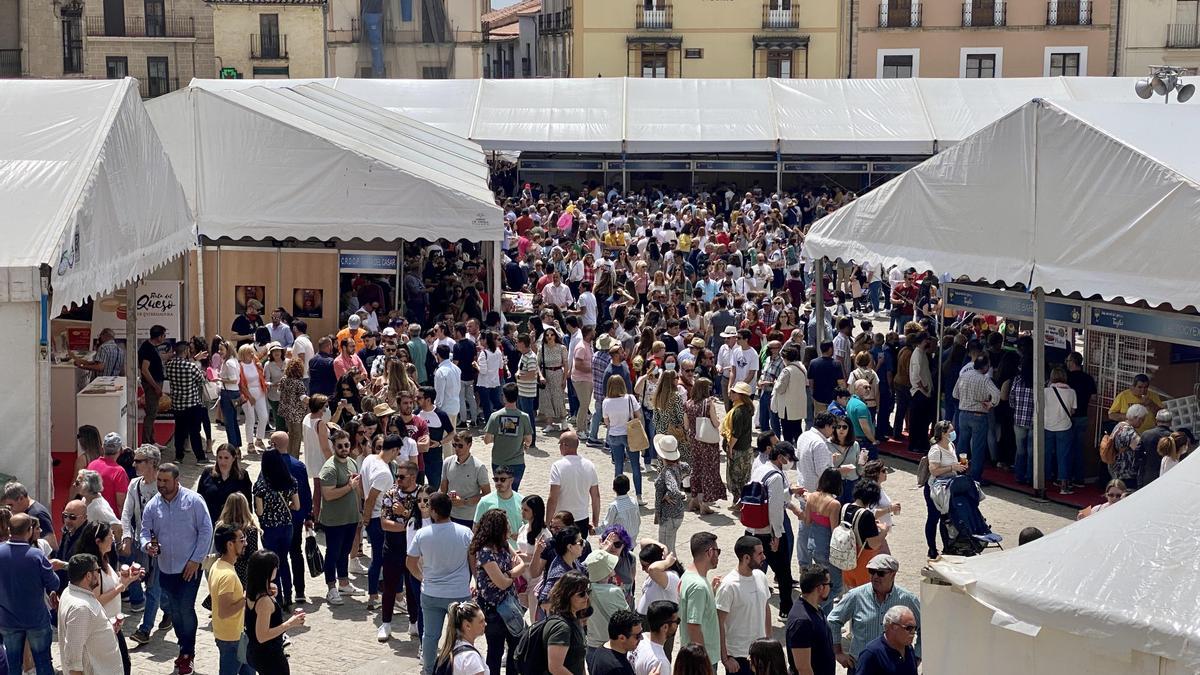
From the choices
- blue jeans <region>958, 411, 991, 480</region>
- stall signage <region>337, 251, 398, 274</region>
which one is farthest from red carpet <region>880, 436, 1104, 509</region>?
stall signage <region>337, 251, 398, 274</region>

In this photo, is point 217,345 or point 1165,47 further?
point 1165,47

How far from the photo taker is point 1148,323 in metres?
13.9

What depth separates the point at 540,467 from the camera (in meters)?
15.7

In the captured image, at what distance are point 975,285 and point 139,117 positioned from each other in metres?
8.49

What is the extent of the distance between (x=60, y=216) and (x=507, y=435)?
3764mm

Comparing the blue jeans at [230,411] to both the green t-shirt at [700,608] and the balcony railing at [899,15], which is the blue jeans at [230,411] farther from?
the balcony railing at [899,15]

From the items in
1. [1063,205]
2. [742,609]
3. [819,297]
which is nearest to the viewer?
[742,609]

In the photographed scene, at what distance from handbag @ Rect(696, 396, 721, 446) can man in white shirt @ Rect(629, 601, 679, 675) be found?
541 centimetres

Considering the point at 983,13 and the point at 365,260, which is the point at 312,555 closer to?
the point at 365,260

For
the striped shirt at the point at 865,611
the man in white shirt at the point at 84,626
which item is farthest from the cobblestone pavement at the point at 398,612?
the striped shirt at the point at 865,611

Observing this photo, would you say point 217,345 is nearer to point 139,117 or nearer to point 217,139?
point 139,117

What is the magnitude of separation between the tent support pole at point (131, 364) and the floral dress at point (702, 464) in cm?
519

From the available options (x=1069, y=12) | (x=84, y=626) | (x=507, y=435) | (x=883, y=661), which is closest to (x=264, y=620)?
(x=84, y=626)

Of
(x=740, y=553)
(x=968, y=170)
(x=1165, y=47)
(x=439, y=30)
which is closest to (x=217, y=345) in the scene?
(x=968, y=170)
